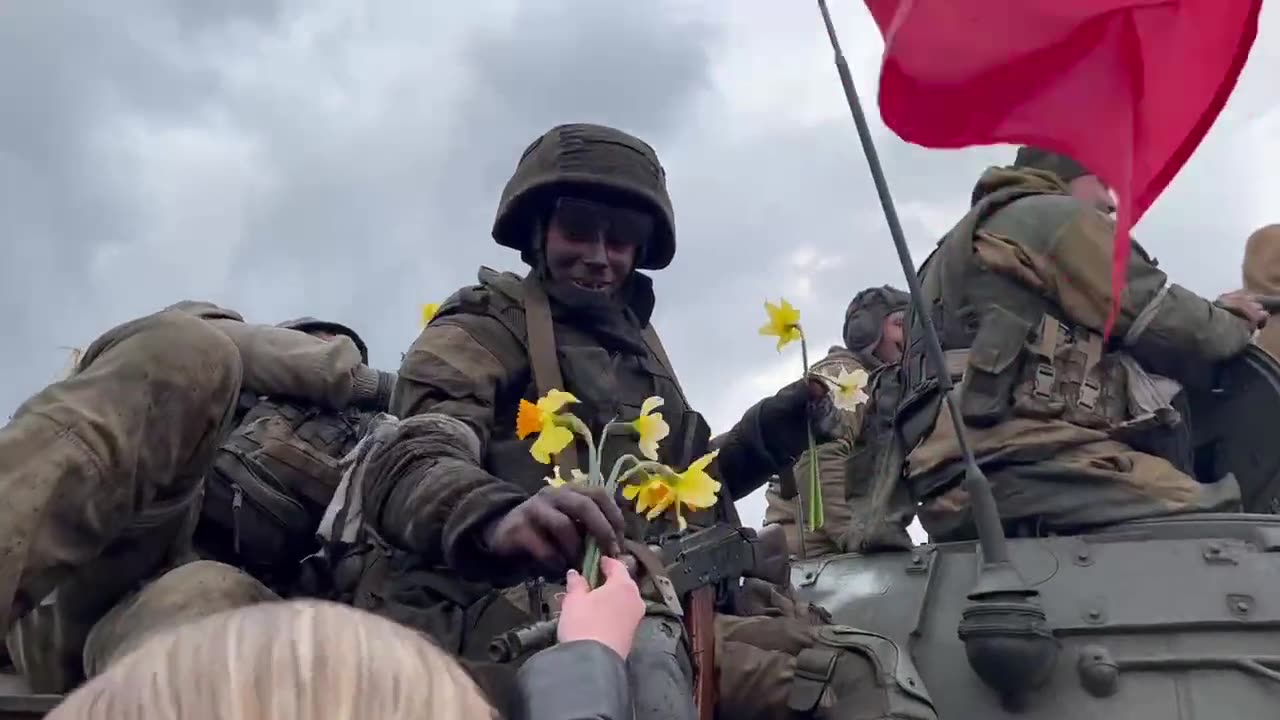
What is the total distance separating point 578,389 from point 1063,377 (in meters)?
1.50

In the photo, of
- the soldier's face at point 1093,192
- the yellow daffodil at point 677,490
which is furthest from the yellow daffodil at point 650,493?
the soldier's face at point 1093,192

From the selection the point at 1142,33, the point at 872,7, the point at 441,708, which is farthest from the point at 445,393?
the point at 441,708

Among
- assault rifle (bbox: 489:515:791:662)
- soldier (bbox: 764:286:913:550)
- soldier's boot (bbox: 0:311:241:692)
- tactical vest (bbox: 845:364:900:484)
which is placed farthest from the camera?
soldier (bbox: 764:286:913:550)

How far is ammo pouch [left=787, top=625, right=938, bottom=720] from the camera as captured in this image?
3.20m

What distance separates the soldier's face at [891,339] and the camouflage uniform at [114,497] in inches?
185

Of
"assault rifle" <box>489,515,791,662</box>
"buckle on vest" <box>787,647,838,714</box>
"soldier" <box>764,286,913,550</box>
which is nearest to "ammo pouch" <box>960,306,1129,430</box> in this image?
"assault rifle" <box>489,515,791,662</box>

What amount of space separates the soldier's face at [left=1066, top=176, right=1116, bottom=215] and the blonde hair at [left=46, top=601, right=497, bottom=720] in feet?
12.6

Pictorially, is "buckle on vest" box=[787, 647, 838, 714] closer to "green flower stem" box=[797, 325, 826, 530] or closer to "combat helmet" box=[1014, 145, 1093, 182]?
"green flower stem" box=[797, 325, 826, 530]

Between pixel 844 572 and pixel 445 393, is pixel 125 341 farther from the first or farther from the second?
pixel 844 572

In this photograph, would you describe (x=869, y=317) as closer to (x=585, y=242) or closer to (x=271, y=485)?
(x=585, y=242)

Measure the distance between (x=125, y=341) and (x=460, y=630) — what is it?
3.46ft

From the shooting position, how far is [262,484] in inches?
138

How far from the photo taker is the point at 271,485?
3.52 meters

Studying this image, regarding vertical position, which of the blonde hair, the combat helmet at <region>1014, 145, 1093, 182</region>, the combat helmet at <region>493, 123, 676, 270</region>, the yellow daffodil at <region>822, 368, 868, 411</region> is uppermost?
the combat helmet at <region>1014, 145, 1093, 182</region>
